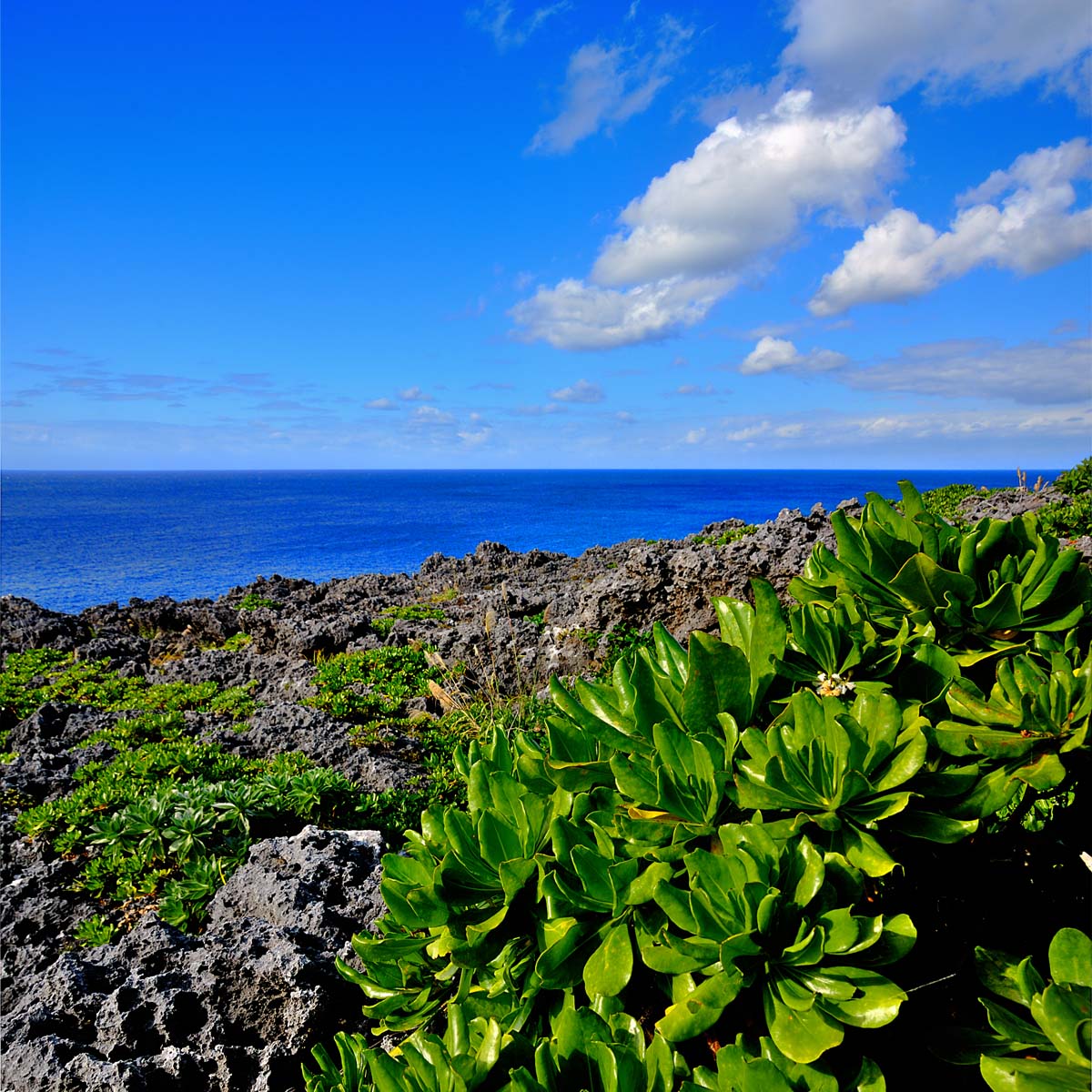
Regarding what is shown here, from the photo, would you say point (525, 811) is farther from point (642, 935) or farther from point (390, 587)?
point (390, 587)

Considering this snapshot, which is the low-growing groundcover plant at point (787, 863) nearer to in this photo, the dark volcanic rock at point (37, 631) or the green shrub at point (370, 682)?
the green shrub at point (370, 682)

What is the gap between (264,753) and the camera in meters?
6.60

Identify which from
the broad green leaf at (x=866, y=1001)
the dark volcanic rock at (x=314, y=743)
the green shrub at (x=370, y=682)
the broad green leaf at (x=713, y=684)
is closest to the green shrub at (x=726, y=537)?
the green shrub at (x=370, y=682)

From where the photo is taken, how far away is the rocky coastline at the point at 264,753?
→ 106 inches

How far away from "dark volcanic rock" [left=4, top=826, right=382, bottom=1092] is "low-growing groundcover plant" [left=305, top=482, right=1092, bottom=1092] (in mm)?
1502

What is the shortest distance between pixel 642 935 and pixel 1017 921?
2.57 feet

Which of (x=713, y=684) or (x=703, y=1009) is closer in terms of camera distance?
Answer: (x=703, y=1009)

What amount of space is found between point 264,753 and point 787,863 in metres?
6.38

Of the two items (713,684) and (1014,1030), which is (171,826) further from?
(1014,1030)

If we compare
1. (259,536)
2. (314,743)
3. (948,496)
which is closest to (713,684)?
(314,743)

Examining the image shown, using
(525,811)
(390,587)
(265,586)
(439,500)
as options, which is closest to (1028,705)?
(525,811)

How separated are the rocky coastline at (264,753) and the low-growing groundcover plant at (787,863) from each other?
1.64 meters

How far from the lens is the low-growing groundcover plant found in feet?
3.64

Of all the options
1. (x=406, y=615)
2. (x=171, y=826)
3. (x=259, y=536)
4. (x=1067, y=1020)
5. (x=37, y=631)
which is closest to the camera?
(x=1067, y=1020)
